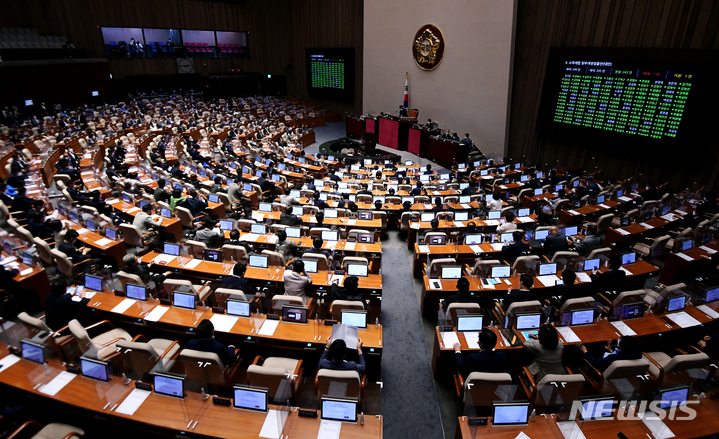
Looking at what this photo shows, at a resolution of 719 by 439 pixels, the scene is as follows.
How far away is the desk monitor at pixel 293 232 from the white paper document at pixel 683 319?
704cm

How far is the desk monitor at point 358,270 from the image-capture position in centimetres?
727

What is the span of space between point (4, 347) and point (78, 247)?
424 cm

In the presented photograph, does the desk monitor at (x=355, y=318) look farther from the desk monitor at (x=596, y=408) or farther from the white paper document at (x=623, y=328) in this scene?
the white paper document at (x=623, y=328)

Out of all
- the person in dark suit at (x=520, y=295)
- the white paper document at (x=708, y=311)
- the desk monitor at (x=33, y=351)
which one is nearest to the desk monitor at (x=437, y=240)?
the person in dark suit at (x=520, y=295)

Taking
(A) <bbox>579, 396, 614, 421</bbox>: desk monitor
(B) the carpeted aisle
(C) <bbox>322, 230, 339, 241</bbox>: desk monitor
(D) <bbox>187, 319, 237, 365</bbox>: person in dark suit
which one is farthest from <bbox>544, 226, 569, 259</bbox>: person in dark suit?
(D) <bbox>187, 319, 237, 365</bbox>: person in dark suit

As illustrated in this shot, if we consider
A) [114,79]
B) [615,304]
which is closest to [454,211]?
[615,304]

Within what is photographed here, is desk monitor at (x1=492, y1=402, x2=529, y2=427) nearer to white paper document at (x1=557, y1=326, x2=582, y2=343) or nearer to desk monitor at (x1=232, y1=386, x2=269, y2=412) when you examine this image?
white paper document at (x1=557, y1=326, x2=582, y2=343)

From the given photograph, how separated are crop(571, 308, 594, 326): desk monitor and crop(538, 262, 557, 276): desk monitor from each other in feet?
4.69

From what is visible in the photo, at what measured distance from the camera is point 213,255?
7766mm

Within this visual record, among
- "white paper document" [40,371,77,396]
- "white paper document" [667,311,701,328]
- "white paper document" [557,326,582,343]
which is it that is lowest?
"white paper document" [557,326,582,343]

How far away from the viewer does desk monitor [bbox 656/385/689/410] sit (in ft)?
13.8

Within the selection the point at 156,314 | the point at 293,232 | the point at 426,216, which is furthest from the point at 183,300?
the point at 426,216

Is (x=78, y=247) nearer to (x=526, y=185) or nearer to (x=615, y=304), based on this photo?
(x=615, y=304)

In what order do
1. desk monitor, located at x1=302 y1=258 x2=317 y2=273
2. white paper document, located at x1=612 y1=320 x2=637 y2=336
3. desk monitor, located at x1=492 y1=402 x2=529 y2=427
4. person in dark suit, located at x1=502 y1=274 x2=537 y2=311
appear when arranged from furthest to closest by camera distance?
desk monitor, located at x1=302 y1=258 x2=317 y2=273
person in dark suit, located at x1=502 y1=274 x2=537 y2=311
white paper document, located at x1=612 y1=320 x2=637 y2=336
desk monitor, located at x1=492 y1=402 x2=529 y2=427
